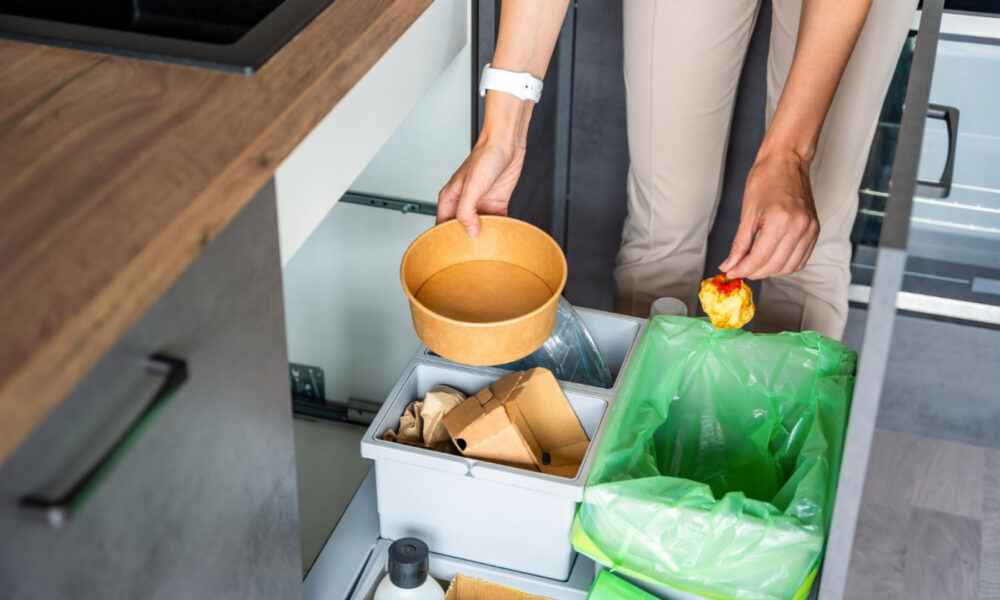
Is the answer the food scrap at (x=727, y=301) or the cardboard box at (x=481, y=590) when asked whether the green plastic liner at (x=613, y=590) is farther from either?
the food scrap at (x=727, y=301)

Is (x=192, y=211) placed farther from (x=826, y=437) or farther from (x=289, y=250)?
(x=826, y=437)

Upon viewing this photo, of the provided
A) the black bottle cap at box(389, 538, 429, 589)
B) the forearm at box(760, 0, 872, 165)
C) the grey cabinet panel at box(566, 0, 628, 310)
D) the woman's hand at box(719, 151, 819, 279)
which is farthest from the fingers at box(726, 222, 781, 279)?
the grey cabinet panel at box(566, 0, 628, 310)

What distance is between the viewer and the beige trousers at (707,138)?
141 cm

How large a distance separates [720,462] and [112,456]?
80 cm

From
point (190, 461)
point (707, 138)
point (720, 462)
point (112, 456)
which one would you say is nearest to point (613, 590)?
point (720, 462)

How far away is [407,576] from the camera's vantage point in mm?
1041

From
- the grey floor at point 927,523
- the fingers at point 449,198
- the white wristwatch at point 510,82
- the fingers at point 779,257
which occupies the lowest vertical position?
the grey floor at point 927,523

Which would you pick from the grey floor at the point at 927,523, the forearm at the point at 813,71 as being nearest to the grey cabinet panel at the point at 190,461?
the forearm at the point at 813,71

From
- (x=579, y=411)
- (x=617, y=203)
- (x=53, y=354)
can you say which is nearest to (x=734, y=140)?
(x=617, y=203)

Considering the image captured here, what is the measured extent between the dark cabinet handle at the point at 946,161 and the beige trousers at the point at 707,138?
0.11 metres

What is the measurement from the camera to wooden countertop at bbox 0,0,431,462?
0.58 m

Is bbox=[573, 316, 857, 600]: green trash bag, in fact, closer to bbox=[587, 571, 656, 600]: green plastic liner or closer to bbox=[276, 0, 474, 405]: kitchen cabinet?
bbox=[587, 571, 656, 600]: green plastic liner

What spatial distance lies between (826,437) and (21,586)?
785 millimetres

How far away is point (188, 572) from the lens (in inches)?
30.7
